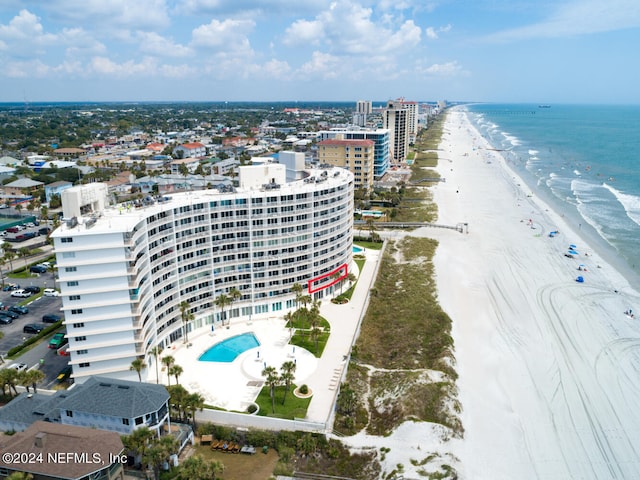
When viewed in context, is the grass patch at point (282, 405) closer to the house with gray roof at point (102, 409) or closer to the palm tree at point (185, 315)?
the house with gray roof at point (102, 409)

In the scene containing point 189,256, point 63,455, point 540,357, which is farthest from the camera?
point 189,256

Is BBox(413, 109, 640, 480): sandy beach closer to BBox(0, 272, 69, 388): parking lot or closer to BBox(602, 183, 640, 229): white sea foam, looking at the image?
BBox(602, 183, 640, 229): white sea foam

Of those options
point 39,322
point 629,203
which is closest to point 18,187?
point 39,322

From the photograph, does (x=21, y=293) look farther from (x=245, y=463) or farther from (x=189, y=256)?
(x=245, y=463)

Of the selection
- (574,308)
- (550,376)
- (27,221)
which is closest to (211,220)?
(550,376)

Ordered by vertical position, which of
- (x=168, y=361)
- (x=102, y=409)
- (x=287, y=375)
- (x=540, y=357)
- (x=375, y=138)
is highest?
(x=375, y=138)

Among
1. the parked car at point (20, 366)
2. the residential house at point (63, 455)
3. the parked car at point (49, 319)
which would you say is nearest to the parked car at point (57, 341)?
the parked car at point (20, 366)
